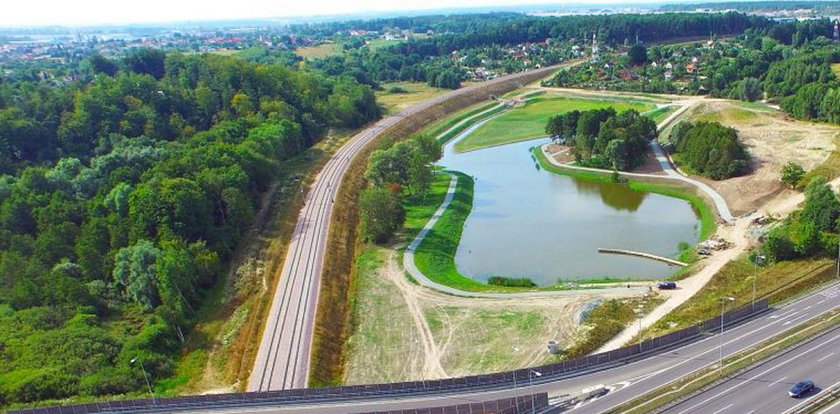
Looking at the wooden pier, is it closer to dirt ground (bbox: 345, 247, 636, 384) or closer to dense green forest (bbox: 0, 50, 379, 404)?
dirt ground (bbox: 345, 247, 636, 384)

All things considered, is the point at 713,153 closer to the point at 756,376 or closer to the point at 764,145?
the point at 764,145

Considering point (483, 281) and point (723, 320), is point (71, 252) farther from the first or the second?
A: point (723, 320)

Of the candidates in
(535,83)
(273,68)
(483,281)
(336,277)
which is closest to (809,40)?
(535,83)

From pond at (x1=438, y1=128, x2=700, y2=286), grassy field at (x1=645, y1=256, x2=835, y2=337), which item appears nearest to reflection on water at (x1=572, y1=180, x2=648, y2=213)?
pond at (x1=438, y1=128, x2=700, y2=286)

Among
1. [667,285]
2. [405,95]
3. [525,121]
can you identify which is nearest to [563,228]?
[667,285]

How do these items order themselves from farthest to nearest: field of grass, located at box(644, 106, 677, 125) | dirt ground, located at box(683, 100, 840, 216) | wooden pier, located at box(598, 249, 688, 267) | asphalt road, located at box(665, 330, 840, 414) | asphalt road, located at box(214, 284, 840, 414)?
1. field of grass, located at box(644, 106, 677, 125)
2. dirt ground, located at box(683, 100, 840, 216)
3. wooden pier, located at box(598, 249, 688, 267)
4. asphalt road, located at box(214, 284, 840, 414)
5. asphalt road, located at box(665, 330, 840, 414)

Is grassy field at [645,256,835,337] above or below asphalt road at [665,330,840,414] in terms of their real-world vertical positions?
below

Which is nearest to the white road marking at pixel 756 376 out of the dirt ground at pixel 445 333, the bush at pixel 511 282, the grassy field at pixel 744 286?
the grassy field at pixel 744 286

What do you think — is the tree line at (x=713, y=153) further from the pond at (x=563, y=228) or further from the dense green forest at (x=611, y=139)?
the pond at (x=563, y=228)
